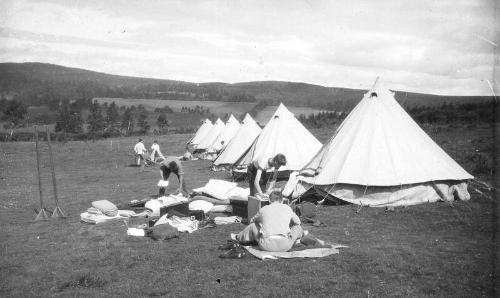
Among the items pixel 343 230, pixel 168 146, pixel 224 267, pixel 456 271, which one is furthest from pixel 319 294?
pixel 168 146

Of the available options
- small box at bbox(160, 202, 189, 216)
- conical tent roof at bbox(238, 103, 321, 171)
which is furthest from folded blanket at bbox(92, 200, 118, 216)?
conical tent roof at bbox(238, 103, 321, 171)

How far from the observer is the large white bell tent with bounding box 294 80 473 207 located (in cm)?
1159

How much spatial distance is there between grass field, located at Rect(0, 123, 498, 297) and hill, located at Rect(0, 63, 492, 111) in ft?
245

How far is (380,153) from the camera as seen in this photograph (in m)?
12.2

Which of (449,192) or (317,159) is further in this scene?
(317,159)

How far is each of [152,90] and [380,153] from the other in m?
121

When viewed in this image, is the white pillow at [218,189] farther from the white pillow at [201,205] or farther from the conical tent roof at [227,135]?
the conical tent roof at [227,135]

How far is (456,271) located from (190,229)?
5.57 m

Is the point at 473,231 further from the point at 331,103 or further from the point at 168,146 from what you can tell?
the point at 331,103

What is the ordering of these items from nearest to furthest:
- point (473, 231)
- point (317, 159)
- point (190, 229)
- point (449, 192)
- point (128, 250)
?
point (128, 250) < point (473, 231) < point (190, 229) < point (449, 192) < point (317, 159)

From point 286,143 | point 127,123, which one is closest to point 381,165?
point 286,143

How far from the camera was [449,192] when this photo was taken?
38.6 feet

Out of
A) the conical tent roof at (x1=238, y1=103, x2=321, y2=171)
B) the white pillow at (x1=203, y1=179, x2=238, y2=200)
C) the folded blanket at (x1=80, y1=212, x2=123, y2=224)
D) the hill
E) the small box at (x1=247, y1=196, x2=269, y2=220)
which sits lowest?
the folded blanket at (x1=80, y1=212, x2=123, y2=224)

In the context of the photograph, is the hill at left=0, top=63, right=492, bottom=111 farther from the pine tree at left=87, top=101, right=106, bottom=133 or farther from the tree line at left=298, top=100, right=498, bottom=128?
the tree line at left=298, top=100, right=498, bottom=128
